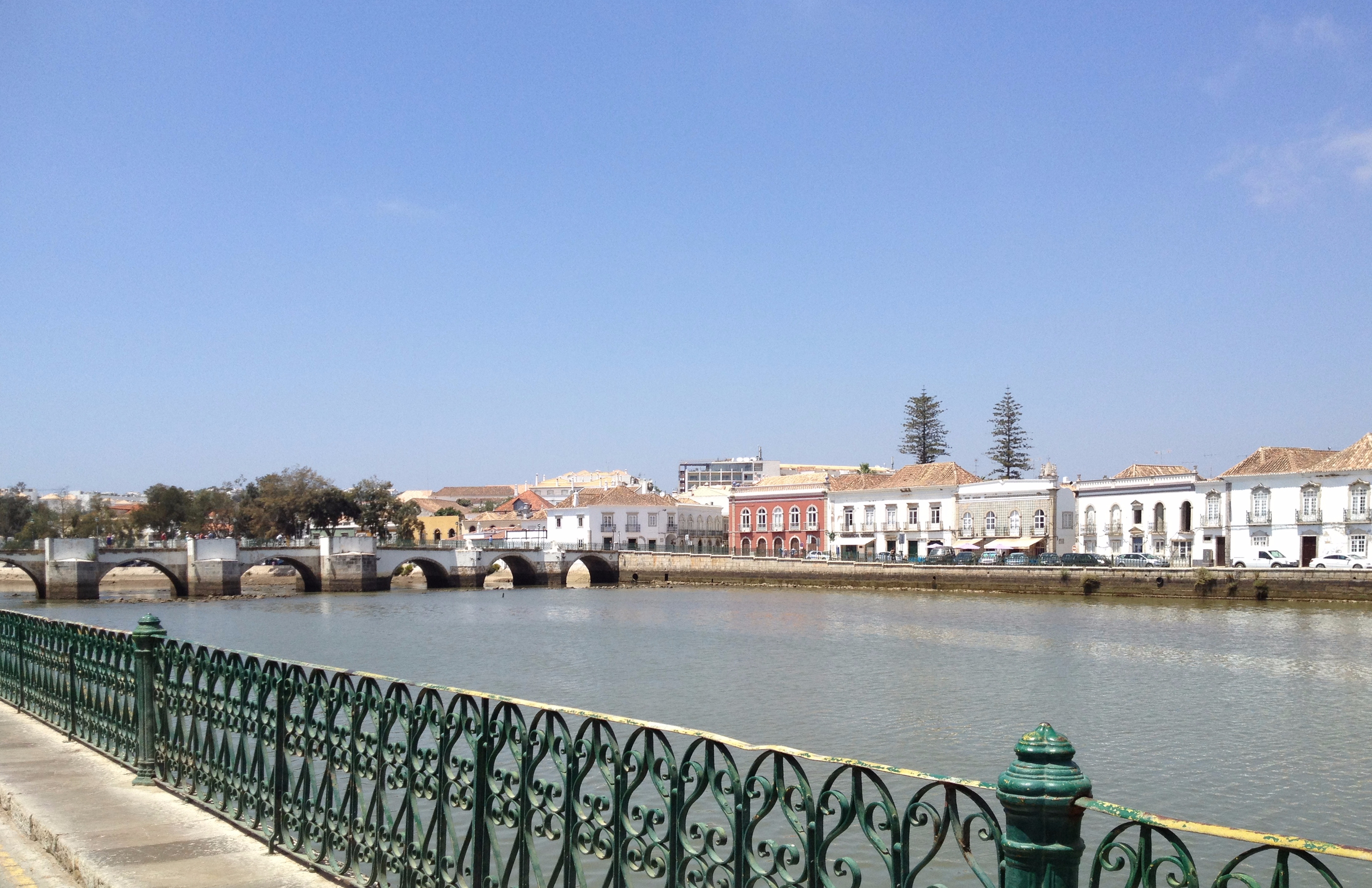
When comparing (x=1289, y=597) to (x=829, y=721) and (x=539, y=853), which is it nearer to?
(x=829, y=721)

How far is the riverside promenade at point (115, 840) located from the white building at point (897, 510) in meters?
61.3

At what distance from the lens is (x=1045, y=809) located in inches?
95.7

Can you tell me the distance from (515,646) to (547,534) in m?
52.2

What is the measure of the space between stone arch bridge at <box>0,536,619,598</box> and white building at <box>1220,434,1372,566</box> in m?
38.4

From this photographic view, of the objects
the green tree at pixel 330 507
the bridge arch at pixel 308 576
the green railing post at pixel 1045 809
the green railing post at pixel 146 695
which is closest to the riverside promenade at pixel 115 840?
the green railing post at pixel 146 695

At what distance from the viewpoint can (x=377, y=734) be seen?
192 inches

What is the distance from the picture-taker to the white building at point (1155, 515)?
52188mm

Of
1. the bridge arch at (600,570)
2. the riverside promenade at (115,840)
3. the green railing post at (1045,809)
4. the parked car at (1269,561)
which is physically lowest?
the bridge arch at (600,570)

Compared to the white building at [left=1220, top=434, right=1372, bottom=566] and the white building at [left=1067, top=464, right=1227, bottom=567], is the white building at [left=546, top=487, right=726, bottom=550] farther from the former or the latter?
the white building at [left=1220, top=434, right=1372, bottom=566]

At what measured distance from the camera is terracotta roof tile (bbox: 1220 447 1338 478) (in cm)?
4934

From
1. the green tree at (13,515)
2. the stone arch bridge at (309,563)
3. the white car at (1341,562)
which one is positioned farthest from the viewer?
the green tree at (13,515)

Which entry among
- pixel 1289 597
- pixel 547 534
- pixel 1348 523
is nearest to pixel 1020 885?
pixel 1289 597

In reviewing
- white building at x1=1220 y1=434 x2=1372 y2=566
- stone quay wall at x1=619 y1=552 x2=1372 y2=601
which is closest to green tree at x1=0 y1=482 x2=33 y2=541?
stone quay wall at x1=619 y1=552 x2=1372 y2=601

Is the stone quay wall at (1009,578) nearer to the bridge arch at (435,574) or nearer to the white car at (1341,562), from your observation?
the white car at (1341,562)
